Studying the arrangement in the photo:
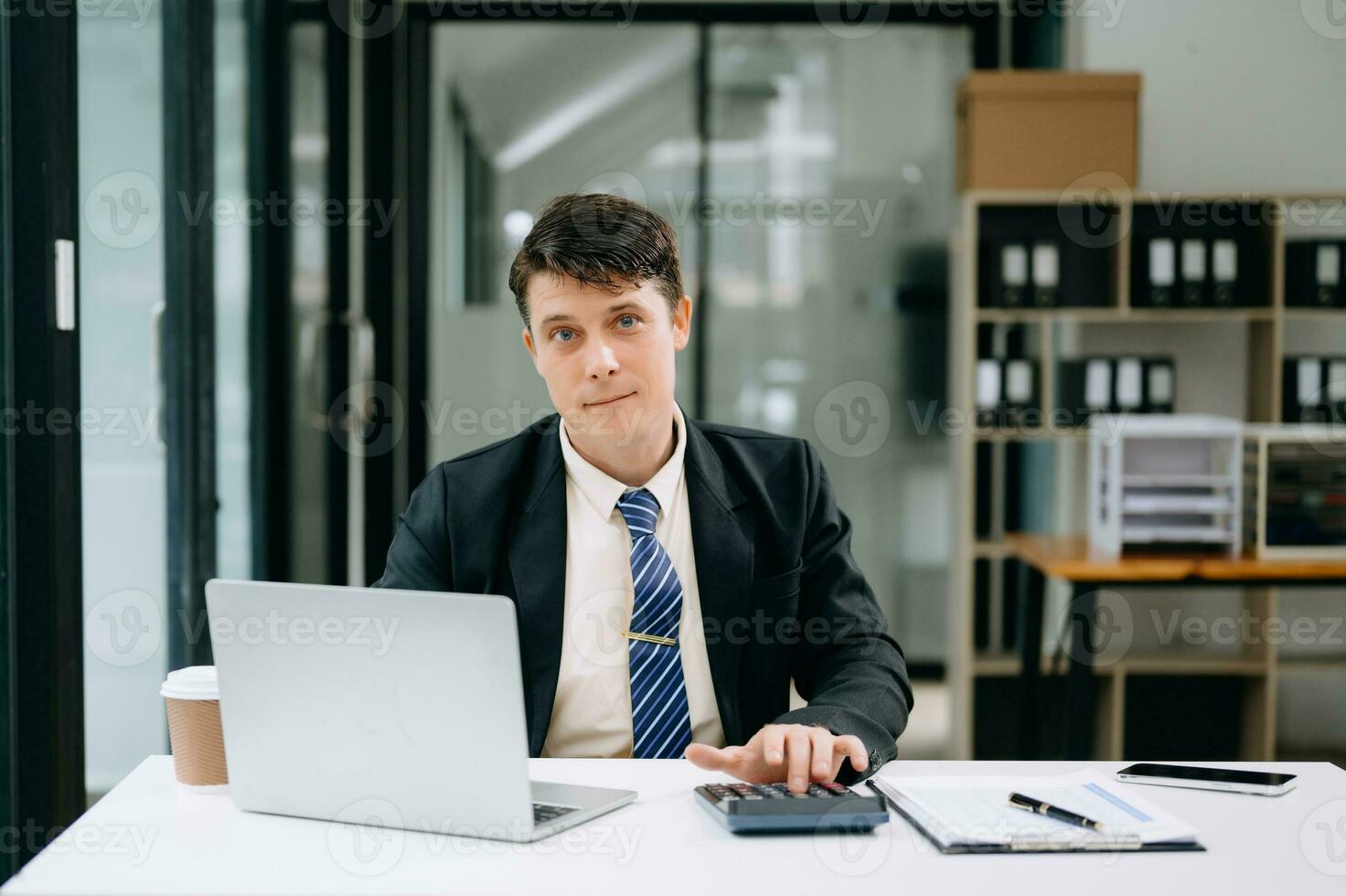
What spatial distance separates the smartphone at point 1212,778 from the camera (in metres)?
1.31

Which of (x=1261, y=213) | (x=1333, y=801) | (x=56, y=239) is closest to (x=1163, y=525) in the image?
(x=1261, y=213)

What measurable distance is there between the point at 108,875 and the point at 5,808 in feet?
3.31

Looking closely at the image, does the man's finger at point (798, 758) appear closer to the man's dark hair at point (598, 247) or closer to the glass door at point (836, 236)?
the man's dark hair at point (598, 247)

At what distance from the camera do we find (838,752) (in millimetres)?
1294

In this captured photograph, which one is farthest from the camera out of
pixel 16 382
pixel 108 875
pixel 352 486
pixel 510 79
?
pixel 510 79

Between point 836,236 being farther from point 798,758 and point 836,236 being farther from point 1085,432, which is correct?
point 798,758

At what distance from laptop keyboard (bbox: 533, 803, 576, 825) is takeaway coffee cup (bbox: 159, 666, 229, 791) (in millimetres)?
332

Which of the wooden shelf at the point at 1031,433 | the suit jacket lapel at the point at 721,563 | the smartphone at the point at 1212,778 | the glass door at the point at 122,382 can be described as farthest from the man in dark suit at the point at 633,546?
the wooden shelf at the point at 1031,433

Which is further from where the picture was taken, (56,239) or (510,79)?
(510,79)

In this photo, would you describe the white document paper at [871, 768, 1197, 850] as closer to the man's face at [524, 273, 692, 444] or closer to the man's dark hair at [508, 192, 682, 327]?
the man's face at [524, 273, 692, 444]

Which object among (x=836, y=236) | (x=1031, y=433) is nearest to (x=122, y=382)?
(x=1031, y=433)

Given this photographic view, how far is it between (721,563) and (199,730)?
0.65 meters

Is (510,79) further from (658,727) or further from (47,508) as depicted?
(658,727)

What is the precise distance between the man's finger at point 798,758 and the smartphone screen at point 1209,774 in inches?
15.1
